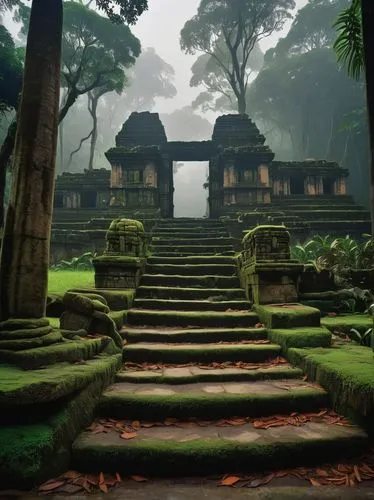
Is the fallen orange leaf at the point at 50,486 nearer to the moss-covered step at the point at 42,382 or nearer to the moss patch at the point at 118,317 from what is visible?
the moss-covered step at the point at 42,382

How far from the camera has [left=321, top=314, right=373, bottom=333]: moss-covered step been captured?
472 cm

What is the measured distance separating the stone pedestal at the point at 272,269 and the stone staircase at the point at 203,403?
44 cm

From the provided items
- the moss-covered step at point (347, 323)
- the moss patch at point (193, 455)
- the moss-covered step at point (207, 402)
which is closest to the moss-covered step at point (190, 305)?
the moss-covered step at point (347, 323)

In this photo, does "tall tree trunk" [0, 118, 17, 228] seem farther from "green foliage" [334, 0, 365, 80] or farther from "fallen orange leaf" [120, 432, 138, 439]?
"green foliage" [334, 0, 365, 80]

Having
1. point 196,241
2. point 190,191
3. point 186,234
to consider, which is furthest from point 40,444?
point 190,191

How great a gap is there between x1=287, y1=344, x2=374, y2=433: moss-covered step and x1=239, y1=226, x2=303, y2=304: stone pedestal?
1577mm

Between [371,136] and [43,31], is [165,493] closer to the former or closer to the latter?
[371,136]

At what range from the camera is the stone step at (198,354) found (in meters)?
4.25

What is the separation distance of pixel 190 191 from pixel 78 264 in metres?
72.5

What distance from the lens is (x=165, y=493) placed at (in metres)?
2.10

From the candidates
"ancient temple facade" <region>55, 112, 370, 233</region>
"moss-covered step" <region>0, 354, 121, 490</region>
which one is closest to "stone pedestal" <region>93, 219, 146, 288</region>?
"moss-covered step" <region>0, 354, 121, 490</region>

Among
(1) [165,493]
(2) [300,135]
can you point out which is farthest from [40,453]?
(2) [300,135]

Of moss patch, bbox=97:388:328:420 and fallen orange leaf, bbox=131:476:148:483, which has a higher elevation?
moss patch, bbox=97:388:328:420

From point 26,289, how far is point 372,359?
3.43 meters
